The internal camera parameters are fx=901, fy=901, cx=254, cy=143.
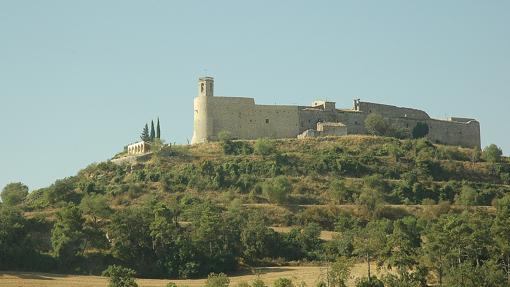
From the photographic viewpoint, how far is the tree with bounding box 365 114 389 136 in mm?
78938

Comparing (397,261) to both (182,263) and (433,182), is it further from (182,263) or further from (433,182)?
(433,182)

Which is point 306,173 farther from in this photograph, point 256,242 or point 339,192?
point 256,242

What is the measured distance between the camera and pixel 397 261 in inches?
1710

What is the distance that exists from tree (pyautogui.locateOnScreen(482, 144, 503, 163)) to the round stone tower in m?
23.2

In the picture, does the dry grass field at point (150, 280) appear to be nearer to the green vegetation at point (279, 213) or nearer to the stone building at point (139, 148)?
the green vegetation at point (279, 213)

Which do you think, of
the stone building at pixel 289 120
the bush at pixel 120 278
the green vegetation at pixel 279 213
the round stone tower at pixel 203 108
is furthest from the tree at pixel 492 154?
the bush at pixel 120 278

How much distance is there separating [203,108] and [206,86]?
1890mm

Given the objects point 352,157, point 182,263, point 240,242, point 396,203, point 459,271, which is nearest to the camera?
point 459,271

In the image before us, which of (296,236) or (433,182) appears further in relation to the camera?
(433,182)

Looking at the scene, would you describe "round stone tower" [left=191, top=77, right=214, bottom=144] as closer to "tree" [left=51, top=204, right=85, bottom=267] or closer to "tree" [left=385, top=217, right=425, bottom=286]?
"tree" [left=51, top=204, right=85, bottom=267]

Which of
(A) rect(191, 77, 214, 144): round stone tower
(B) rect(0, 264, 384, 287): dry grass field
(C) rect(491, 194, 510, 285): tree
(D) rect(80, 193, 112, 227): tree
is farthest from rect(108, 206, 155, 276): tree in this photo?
(A) rect(191, 77, 214, 144): round stone tower

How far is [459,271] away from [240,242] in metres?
16.0

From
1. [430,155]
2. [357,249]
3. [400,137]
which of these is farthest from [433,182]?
[357,249]

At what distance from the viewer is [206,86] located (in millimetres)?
75688
